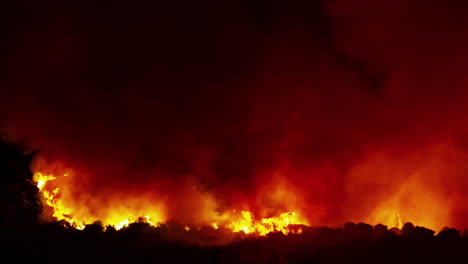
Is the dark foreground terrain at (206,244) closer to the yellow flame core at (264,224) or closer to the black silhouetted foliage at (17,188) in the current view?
the black silhouetted foliage at (17,188)

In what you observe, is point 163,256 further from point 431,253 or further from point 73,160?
point 431,253

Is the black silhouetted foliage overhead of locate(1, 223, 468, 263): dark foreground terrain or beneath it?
overhead

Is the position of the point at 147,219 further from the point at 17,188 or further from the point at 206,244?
the point at 17,188

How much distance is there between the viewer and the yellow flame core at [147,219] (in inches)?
624

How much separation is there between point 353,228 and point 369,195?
10.7 ft

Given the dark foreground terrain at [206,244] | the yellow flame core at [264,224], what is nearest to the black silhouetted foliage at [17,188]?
the dark foreground terrain at [206,244]

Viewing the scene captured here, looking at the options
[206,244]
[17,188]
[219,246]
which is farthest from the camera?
[17,188]

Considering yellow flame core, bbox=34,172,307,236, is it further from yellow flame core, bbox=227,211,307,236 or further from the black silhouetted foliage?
the black silhouetted foliage

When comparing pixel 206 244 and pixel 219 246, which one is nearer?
pixel 219 246

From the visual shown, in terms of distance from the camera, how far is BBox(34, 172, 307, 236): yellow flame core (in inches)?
624

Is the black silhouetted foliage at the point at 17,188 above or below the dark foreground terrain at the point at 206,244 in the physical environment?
above

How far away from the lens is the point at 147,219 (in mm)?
16156

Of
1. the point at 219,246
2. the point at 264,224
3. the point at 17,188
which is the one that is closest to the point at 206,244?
the point at 219,246

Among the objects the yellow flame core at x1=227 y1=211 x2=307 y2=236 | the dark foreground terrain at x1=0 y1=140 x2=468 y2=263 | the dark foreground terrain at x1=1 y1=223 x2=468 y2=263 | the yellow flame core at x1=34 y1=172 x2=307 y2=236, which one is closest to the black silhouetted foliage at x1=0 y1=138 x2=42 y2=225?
the dark foreground terrain at x1=0 y1=140 x2=468 y2=263
